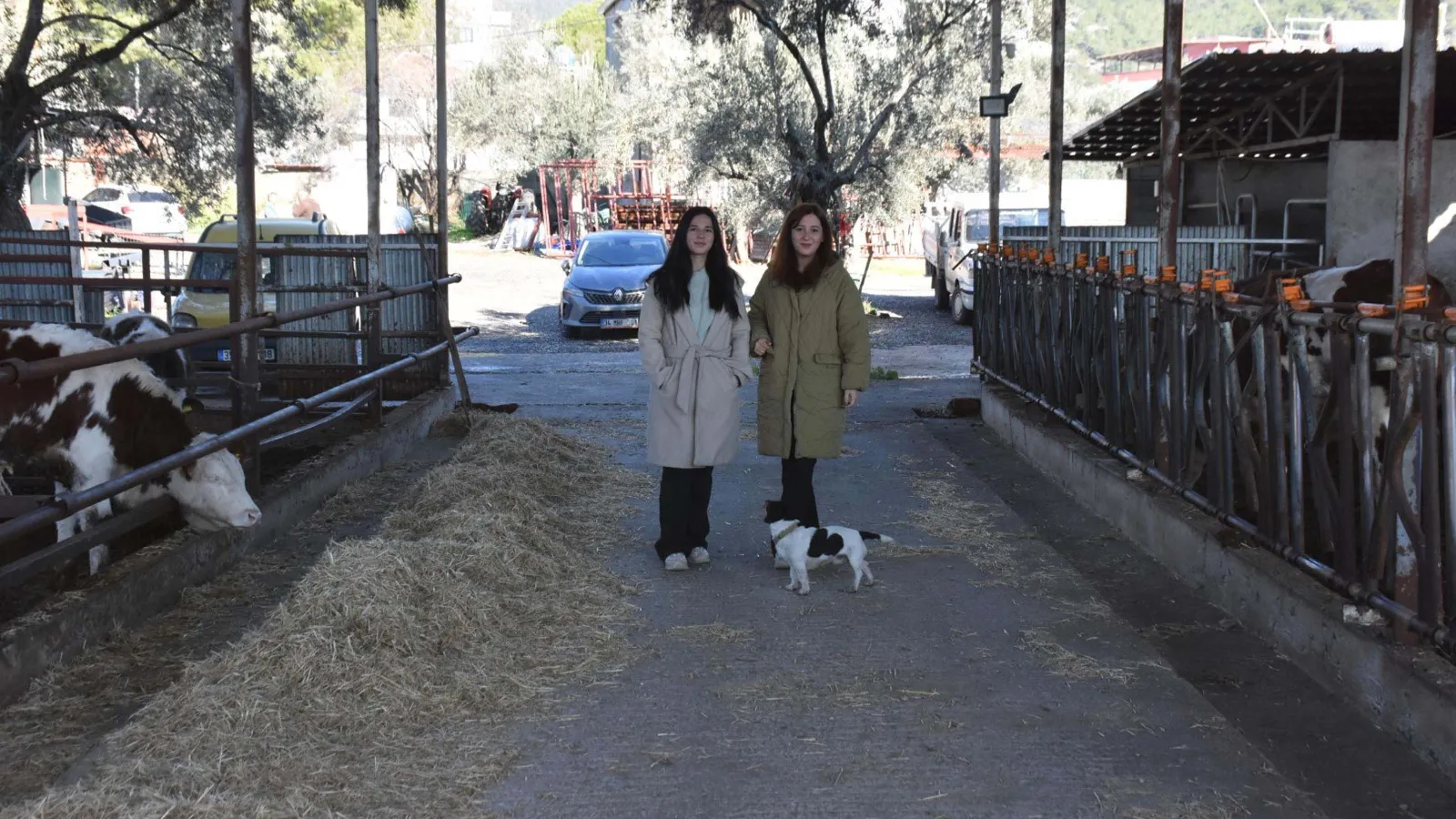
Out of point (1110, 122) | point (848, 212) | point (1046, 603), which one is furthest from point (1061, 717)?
point (848, 212)

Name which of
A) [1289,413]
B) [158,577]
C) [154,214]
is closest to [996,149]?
[1289,413]

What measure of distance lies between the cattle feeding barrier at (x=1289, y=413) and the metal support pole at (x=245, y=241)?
470cm

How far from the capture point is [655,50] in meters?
46.5

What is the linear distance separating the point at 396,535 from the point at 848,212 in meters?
22.2

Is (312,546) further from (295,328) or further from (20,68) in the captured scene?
(20,68)

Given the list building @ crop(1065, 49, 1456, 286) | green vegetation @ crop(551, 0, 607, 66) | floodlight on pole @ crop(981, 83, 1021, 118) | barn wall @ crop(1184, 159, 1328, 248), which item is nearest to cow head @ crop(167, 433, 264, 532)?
floodlight on pole @ crop(981, 83, 1021, 118)

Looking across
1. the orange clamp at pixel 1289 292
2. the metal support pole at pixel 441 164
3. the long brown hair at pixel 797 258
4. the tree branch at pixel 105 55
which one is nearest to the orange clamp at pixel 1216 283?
the orange clamp at pixel 1289 292

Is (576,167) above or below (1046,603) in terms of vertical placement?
above

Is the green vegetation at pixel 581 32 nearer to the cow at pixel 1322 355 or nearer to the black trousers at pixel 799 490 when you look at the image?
the cow at pixel 1322 355

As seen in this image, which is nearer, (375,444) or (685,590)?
(685,590)

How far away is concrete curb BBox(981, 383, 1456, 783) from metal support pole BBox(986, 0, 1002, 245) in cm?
497

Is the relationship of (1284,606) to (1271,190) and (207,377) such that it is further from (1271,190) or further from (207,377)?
(1271,190)

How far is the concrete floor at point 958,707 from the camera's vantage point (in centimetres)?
415

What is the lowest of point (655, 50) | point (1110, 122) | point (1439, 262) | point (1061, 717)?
point (1061, 717)
